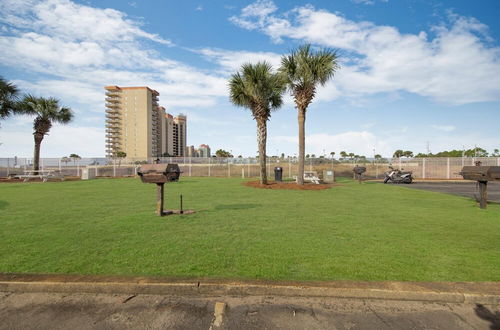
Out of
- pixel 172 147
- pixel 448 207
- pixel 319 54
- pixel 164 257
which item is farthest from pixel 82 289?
pixel 172 147

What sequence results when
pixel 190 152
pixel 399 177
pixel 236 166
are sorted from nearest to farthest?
pixel 399 177 < pixel 236 166 < pixel 190 152

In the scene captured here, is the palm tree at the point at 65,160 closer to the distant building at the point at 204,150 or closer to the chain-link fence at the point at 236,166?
the chain-link fence at the point at 236,166

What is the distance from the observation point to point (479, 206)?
8695mm

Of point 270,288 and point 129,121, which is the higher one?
point 129,121

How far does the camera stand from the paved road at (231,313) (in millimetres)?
2387

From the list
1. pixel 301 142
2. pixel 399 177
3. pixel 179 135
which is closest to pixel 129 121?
pixel 179 135

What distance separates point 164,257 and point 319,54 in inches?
639

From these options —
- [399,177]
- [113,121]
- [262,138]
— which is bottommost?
[399,177]

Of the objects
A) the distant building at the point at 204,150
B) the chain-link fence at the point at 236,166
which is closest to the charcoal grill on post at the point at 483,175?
the chain-link fence at the point at 236,166

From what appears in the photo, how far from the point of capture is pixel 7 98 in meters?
22.9

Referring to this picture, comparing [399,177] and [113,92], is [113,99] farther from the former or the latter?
[399,177]

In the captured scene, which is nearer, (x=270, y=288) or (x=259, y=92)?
(x=270, y=288)

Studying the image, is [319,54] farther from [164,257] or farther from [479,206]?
[164,257]

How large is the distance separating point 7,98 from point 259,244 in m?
29.8
